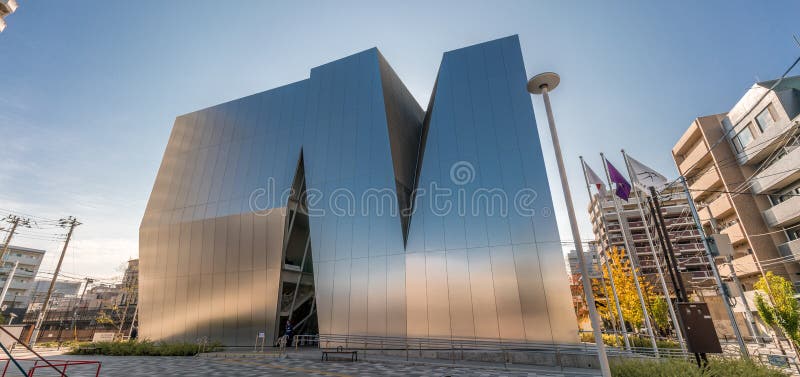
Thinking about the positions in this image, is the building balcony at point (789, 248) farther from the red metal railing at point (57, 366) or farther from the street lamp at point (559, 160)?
the red metal railing at point (57, 366)

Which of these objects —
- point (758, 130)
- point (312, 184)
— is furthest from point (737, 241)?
point (312, 184)

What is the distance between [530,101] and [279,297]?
19.9 m

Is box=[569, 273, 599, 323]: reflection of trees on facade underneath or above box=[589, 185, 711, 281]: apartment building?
underneath

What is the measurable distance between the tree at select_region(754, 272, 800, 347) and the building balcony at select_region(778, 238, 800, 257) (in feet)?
12.2

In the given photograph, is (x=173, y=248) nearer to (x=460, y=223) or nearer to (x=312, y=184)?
(x=312, y=184)

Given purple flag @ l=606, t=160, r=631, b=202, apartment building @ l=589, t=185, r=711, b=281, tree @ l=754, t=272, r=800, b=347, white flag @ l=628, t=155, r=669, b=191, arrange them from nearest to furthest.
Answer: white flag @ l=628, t=155, r=669, b=191 < purple flag @ l=606, t=160, r=631, b=202 < tree @ l=754, t=272, r=800, b=347 < apartment building @ l=589, t=185, r=711, b=281

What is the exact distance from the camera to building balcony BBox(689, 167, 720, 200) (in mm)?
39772

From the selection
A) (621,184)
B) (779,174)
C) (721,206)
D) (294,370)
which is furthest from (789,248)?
(294,370)

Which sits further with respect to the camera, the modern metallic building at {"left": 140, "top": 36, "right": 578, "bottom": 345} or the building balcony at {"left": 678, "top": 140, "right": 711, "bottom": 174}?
the building balcony at {"left": 678, "top": 140, "right": 711, "bottom": 174}

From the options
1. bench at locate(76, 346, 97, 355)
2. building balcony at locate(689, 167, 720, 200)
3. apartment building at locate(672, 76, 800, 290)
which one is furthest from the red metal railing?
building balcony at locate(689, 167, 720, 200)

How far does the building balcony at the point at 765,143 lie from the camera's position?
97.4 ft

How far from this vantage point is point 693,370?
8.09m

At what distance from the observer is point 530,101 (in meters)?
18.9

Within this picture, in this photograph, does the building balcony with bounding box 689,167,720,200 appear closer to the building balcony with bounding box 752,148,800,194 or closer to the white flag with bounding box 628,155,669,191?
the building balcony with bounding box 752,148,800,194
